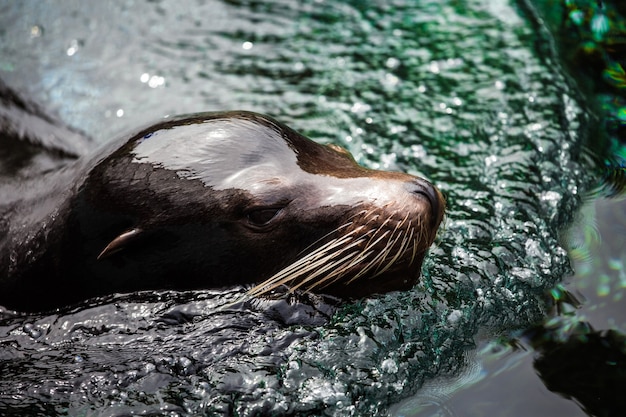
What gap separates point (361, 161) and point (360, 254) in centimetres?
175

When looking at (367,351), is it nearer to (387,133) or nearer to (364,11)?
(387,133)

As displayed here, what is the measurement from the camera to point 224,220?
4.20 m

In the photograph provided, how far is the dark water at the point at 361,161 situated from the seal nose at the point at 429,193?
1.83 ft

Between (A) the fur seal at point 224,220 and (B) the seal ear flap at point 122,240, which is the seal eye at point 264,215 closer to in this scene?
(A) the fur seal at point 224,220

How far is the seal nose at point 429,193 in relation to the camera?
4020 millimetres

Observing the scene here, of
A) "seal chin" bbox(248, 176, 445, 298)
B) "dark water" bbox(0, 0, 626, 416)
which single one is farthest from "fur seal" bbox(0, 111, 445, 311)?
"dark water" bbox(0, 0, 626, 416)

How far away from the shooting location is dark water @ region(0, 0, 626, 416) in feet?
13.3

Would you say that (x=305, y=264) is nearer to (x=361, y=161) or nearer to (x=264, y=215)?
(x=264, y=215)

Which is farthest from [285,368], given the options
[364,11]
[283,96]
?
[364,11]

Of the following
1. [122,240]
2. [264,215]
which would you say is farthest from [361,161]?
[122,240]

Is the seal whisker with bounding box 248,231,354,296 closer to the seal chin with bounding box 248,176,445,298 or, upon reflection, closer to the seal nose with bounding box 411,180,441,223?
the seal chin with bounding box 248,176,445,298

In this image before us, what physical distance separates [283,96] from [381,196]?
2.64m

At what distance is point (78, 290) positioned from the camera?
4426 millimetres

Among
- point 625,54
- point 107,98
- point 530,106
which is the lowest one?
point 107,98
